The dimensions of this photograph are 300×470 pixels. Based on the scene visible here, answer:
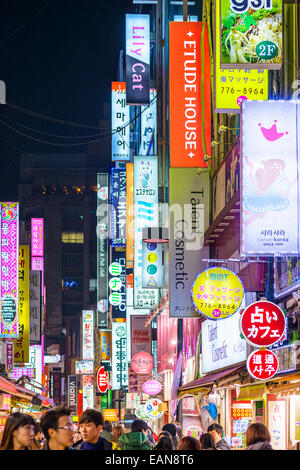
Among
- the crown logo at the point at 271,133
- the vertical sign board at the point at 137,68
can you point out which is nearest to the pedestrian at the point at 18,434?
the crown logo at the point at 271,133

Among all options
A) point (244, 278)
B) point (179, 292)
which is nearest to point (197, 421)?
point (179, 292)

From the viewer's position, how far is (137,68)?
27.5 m

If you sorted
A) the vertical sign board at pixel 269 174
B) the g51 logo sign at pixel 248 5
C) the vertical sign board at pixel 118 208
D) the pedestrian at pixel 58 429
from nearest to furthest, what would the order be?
the pedestrian at pixel 58 429, the vertical sign board at pixel 269 174, the g51 logo sign at pixel 248 5, the vertical sign board at pixel 118 208

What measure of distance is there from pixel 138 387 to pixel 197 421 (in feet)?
43.9

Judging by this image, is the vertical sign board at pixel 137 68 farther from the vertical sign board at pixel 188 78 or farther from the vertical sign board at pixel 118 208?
the vertical sign board at pixel 188 78

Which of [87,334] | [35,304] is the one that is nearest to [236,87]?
[35,304]

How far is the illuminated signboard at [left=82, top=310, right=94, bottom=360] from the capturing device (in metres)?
64.7

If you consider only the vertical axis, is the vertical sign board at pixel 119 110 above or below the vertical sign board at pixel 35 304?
above

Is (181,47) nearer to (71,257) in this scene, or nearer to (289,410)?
(289,410)

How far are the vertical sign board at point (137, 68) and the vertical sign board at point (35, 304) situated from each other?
689 inches

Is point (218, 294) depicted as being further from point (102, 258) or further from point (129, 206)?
point (102, 258)

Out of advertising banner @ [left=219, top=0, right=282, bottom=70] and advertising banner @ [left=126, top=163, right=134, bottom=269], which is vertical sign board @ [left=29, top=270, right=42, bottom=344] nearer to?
advertising banner @ [left=126, top=163, right=134, bottom=269]

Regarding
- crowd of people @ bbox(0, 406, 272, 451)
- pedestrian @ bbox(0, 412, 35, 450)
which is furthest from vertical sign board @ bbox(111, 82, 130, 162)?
pedestrian @ bbox(0, 412, 35, 450)

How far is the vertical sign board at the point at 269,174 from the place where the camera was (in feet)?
36.8
